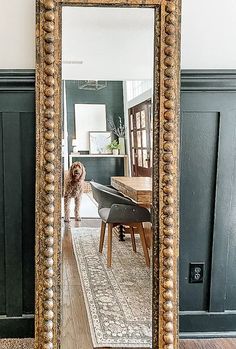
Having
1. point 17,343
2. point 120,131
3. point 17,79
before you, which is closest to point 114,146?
point 120,131

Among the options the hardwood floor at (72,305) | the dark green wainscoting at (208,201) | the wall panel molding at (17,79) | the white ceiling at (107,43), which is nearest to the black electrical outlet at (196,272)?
the dark green wainscoting at (208,201)

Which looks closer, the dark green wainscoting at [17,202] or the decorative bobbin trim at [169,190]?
the decorative bobbin trim at [169,190]

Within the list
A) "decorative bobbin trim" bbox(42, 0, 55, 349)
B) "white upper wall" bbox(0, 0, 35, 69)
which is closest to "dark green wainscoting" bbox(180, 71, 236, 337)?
"decorative bobbin trim" bbox(42, 0, 55, 349)

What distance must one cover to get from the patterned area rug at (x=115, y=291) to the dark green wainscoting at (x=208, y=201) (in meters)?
0.34

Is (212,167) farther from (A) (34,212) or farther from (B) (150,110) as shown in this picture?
(A) (34,212)

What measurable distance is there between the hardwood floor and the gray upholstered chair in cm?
6

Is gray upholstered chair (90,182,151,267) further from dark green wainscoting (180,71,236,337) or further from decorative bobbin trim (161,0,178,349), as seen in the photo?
dark green wainscoting (180,71,236,337)

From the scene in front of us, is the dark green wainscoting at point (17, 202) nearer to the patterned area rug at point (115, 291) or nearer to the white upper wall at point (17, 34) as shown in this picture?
the white upper wall at point (17, 34)

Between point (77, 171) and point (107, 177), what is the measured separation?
15 cm

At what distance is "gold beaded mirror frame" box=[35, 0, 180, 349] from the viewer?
6.32ft

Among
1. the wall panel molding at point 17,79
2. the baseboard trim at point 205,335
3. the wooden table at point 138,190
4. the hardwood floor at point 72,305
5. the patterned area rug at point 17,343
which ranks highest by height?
the wall panel molding at point 17,79

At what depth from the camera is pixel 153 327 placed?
6.68 feet

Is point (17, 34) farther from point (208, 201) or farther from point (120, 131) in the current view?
point (208, 201)

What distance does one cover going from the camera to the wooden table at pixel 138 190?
2031 mm
